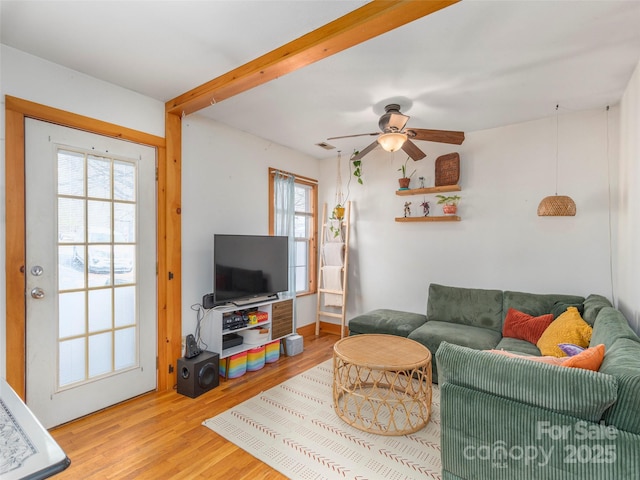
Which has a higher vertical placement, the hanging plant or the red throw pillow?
the hanging plant

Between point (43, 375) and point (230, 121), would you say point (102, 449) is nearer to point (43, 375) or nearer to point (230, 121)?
point (43, 375)

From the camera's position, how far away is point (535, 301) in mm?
3193

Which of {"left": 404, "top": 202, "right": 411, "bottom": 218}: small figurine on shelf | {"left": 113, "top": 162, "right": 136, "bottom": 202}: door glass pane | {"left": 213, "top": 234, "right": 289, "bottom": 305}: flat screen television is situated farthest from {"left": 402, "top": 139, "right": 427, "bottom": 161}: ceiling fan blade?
{"left": 113, "top": 162, "right": 136, "bottom": 202}: door glass pane

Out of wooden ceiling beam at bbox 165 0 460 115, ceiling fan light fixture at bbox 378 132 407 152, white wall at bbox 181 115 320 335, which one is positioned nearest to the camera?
wooden ceiling beam at bbox 165 0 460 115

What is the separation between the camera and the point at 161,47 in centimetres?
209

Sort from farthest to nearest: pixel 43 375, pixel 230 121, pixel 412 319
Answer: pixel 412 319
pixel 230 121
pixel 43 375

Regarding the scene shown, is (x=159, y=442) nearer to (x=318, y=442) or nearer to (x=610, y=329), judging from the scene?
(x=318, y=442)

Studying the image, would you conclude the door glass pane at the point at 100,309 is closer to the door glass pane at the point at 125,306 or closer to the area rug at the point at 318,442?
the door glass pane at the point at 125,306

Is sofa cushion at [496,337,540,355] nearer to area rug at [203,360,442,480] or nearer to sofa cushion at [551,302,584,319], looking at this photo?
sofa cushion at [551,302,584,319]

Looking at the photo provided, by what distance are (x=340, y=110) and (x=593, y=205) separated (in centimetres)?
259

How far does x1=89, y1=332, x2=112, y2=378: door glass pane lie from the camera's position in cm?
254

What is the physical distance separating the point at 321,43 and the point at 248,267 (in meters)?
2.28

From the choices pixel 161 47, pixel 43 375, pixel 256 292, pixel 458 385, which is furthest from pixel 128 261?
pixel 458 385

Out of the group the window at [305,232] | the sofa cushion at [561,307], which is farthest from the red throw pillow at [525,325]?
the window at [305,232]
